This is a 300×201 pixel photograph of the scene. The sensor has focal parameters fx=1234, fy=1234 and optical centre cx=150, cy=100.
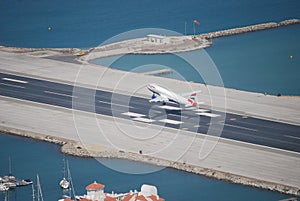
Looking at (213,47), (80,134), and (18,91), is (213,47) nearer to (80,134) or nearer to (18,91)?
(18,91)

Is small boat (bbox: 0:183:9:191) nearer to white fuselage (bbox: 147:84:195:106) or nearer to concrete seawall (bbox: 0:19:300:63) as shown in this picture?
white fuselage (bbox: 147:84:195:106)

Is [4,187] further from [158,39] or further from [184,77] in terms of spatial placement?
[158,39]

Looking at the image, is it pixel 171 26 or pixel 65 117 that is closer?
pixel 65 117

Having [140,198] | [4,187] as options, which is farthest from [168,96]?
[140,198]

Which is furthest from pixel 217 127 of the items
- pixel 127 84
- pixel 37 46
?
pixel 37 46

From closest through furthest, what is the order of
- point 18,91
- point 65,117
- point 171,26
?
point 65,117
point 18,91
point 171,26
